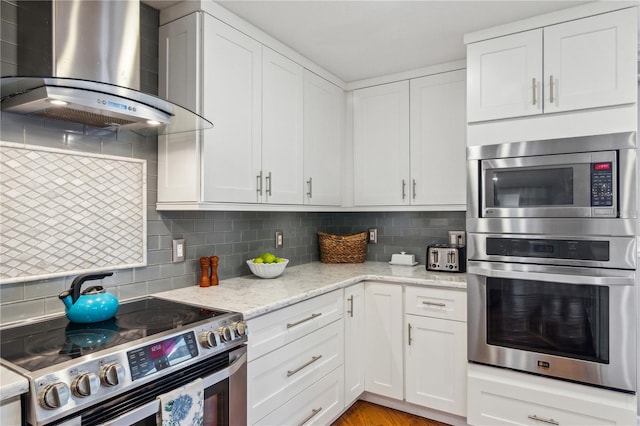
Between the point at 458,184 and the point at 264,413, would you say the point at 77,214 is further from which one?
the point at 458,184

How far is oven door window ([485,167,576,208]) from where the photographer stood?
2033mm

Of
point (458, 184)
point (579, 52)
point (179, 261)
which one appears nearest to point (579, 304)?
point (458, 184)

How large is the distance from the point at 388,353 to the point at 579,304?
1.15 meters

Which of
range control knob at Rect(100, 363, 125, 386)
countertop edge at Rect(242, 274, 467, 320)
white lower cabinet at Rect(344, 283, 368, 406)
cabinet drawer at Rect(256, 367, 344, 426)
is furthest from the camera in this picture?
white lower cabinet at Rect(344, 283, 368, 406)

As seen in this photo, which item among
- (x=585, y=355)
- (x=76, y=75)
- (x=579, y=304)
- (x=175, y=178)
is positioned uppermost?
(x=76, y=75)

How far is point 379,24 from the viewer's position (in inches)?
87.2

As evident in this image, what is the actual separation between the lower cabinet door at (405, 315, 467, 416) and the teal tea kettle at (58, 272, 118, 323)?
1750 mm

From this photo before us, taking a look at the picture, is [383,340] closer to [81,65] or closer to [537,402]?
[537,402]

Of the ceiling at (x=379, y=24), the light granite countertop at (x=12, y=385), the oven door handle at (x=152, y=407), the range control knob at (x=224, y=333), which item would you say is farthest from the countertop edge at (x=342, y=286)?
the ceiling at (x=379, y=24)

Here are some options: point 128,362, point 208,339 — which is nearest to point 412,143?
point 208,339

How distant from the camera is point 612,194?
1919 millimetres

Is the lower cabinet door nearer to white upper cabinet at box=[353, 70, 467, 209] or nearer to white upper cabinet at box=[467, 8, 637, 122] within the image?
white upper cabinet at box=[353, 70, 467, 209]

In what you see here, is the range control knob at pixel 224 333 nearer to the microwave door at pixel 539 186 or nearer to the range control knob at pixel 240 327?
the range control knob at pixel 240 327

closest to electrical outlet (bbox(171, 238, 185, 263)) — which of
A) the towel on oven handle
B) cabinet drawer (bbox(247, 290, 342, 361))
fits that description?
cabinet drawer (bbox(247, 290, 342, 361))
